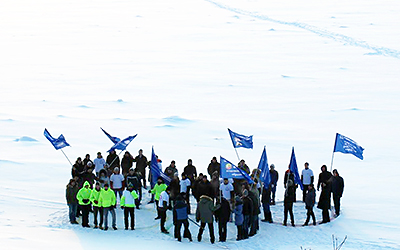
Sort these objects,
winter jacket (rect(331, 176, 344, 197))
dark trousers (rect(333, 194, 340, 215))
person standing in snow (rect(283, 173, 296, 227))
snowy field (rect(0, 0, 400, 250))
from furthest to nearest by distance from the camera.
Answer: dark trousers (rect(333, 194, 340, 215)) → winter jacket (rect(331, 176, 344, 197)) → snowy field (rect(0, 0, 400, 250)) → person standing in snow (rect(283, 173, 296, 227))

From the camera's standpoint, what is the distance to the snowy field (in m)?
13.3

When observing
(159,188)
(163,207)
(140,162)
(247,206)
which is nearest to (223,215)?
(247,206)

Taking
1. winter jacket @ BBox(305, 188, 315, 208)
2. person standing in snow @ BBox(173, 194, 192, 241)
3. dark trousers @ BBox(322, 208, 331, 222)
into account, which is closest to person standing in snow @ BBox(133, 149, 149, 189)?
person standing in snow @ BBox(173, 194, 192, 241)

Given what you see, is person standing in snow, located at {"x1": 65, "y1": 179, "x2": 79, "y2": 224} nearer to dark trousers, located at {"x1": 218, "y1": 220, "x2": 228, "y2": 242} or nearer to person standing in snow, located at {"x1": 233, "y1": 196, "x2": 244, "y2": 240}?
dark trousers, located at {"x1": 218, "y1": 220, "x2": 228, "y2": 242}

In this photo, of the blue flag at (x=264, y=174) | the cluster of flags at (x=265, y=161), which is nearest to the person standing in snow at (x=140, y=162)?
the cluster of flags at (x=265, y=161)

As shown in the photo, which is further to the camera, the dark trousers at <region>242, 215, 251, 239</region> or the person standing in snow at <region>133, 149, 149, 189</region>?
the person standing in snow at <region>133, 149, 149, 189</region>

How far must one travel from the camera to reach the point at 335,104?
2538 centimetres

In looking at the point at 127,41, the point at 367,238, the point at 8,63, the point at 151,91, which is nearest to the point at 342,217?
the point at 367,238

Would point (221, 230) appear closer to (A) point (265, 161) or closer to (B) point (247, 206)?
(B) point (247, 206)

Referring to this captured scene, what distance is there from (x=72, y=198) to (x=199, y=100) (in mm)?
13998

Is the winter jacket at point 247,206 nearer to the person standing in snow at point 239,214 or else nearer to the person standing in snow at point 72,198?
the person standing in snow at point 239,214

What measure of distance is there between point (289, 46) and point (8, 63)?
1560 centimetres

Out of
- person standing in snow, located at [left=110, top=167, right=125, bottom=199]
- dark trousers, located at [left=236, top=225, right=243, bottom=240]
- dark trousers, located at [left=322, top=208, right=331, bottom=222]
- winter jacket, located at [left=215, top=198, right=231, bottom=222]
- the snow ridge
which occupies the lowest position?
dark trousers, located at [left=236, top=225, right=243, bottom=240]

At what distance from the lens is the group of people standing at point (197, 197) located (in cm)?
1221
